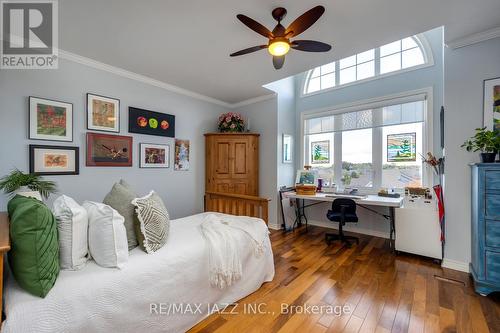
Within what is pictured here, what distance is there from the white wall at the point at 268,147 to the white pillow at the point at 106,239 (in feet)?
9.78

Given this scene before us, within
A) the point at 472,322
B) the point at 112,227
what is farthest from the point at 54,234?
the point at 472,322

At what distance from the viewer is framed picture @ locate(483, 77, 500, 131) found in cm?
217

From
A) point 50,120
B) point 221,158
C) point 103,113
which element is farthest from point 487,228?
point 50,120

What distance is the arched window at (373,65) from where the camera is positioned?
10.8ft

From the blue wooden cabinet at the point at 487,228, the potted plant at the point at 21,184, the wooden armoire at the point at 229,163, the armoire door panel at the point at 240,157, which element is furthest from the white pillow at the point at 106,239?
the blue wooden cabinet at the point at 487,228

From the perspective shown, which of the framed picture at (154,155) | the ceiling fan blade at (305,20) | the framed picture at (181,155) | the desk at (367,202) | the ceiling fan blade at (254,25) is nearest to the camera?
the ceiling fan blade at (305,20)

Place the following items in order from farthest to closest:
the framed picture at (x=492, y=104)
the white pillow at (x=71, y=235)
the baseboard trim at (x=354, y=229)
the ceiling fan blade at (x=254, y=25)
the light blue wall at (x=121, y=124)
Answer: the baseboard trim at (x=354, y=229), the light blue wall at (x=121, y=124), the framed picture at (x=492, y=104), the ceiling fan blade at (x=254, y=25), the white pillow at (x=71, y=235)

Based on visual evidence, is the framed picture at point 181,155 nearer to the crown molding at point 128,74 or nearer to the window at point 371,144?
the crown molding at point 128,74

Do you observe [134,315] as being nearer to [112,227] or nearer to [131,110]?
[112,227]

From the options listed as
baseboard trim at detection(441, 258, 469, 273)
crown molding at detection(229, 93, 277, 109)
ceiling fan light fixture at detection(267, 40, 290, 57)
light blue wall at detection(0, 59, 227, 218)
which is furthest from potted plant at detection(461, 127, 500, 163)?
light blue wall at detection(0, 59, 227, 218)

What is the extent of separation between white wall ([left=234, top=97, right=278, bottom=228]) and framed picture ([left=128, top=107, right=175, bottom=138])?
1.64 metres

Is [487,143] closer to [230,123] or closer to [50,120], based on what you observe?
[230,123]

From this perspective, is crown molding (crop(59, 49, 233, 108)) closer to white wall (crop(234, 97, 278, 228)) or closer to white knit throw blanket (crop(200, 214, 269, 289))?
white wall (crop(234, 97, 278, 228))

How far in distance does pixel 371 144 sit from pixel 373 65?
54.3 inches
